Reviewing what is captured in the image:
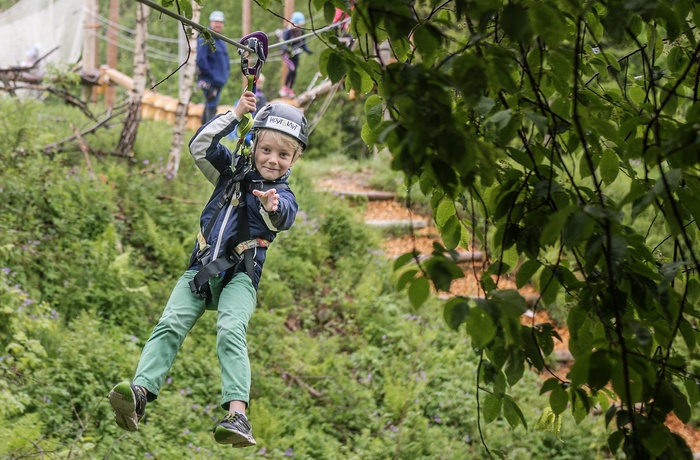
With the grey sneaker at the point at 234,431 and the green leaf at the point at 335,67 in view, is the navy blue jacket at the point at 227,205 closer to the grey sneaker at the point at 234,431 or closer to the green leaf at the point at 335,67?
the grey sneaker at the point at 234,431

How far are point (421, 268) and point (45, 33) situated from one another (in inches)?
507

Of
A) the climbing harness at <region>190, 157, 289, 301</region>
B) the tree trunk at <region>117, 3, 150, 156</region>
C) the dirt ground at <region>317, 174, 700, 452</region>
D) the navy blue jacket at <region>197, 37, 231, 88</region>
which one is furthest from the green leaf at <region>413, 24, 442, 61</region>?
the navy blue jacket at <region>197, 37, 231, 88</region>

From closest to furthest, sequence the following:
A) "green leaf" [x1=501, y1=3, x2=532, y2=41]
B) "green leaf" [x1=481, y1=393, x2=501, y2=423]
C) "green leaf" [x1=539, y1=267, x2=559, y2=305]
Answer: "green leaf" [x1=501, y1=3, x2=532, y2=41]
"green leaf" [x1=539, y1=267, x2=559, y2=305]
"green leaf" [x1=481, y1=393, x2=501, y2=423]

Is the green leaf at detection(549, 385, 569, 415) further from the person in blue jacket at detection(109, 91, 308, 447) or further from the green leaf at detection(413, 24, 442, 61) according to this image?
the person in blue jacket at detection(109, 91, 308, 447)

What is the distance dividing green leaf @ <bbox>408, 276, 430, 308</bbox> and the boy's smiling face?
192 cm

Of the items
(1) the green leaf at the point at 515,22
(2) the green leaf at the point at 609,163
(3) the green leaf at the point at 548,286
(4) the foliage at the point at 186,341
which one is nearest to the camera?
(1) the green leaf at the point at 515,22

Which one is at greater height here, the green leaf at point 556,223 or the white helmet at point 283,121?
the white helmet at point 283,121

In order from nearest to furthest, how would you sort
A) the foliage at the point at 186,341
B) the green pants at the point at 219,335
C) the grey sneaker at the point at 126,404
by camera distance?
the grey sneaker at the point at 126,404
the green pants at the point at 219,335
the foliage at the point at 186,341

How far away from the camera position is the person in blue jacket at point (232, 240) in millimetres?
3543

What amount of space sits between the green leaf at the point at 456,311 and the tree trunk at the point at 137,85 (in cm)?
761

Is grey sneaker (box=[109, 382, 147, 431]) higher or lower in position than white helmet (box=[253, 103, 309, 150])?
lower

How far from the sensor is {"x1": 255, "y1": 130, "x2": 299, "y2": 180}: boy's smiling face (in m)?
3.67

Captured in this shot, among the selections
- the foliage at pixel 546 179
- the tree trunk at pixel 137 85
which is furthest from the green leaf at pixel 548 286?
the tree trunk at pixel 137 85

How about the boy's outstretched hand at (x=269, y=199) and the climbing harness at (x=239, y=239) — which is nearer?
the boy's outstretched hand at (x=269, y=199)
